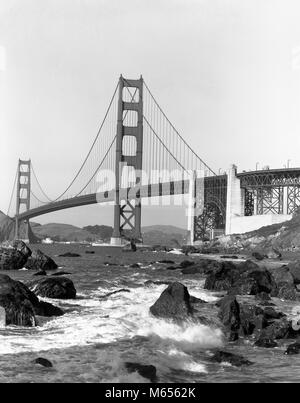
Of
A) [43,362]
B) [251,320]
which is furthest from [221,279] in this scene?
[43,362]

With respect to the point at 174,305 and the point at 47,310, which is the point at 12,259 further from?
the point at 174,305

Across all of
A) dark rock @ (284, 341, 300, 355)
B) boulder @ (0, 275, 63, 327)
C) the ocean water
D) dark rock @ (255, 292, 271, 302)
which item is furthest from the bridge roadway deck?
dark rock @ (284, 341, 300, 355)

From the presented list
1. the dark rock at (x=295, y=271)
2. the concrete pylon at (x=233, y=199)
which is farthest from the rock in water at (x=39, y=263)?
the concrete pylon at (x=233, y=199)

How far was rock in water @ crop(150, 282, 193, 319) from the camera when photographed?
12.1 m

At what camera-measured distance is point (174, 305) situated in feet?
40.8

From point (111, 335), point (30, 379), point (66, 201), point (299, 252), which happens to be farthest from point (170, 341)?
point (66, 201)

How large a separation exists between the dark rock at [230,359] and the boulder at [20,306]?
14.0 ft

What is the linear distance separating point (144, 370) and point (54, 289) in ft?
29.5

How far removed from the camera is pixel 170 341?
10.6 meters

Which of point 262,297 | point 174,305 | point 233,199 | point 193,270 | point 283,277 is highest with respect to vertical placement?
point 233,199

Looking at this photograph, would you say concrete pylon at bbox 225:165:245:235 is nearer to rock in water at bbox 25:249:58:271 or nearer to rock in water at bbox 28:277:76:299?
rock in water at bbox 25:249:58:271

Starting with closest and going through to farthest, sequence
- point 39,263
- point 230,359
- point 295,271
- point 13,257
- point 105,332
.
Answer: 1. point 230,359
2. point 105,332
3. point 295,271
4. point 13,257
5. point 39,263

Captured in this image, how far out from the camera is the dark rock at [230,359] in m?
8.88

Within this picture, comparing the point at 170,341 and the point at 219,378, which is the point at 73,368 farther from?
the point at 170,341
